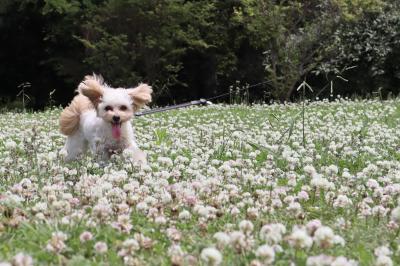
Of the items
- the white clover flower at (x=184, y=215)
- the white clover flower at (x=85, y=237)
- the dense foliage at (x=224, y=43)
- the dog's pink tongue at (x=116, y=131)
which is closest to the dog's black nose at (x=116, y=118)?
the dog's pink tongue at (x=116, y=131)

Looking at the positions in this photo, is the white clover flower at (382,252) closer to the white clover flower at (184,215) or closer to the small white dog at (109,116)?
the white clover flower at (184,215)

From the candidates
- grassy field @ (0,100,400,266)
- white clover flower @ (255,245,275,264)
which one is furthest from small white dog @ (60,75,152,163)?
white clover flower @ (255,245,275,264)

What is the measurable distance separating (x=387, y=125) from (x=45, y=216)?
24.0 feet

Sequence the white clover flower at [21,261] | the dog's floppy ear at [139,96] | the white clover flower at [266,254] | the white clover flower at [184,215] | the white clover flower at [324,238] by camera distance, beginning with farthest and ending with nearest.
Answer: the dog's floppy ear at [139,96]
the white clover flower at [184,215]
the white clover flower at [324,238]
the white clover flower at [266,254]
the white clover flower at [21,261]

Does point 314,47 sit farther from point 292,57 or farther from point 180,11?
point 180,11

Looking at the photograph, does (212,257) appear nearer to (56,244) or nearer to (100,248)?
(100,248)

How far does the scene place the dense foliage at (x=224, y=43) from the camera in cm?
2055

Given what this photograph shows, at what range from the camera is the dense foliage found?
2055 centimetres

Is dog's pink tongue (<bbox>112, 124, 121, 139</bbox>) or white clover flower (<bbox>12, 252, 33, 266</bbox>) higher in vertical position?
dog's pink tongue (<bbox>112, 124, 121, 139</bbox>)

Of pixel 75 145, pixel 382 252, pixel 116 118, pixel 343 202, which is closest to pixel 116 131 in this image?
pixel 116 118

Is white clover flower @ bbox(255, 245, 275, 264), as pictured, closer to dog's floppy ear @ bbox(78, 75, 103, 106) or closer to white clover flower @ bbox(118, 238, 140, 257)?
white clover flower @ bbox(118, 238, 140, 257)

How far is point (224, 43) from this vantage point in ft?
76.3

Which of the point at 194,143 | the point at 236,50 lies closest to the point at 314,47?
the point at 236,50

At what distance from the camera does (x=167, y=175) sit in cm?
475
